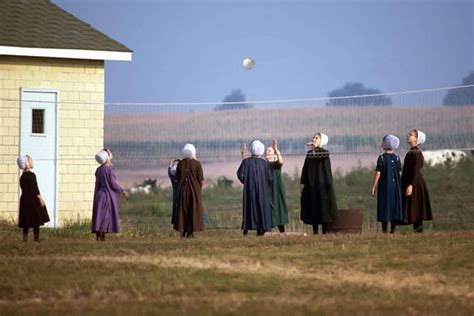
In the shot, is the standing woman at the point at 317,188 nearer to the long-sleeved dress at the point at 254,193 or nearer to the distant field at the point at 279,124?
the long-sleeved dress at the point at 254,193

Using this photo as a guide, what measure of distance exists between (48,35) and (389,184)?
9.48 meters

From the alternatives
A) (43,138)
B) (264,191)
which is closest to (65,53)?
(43,138)

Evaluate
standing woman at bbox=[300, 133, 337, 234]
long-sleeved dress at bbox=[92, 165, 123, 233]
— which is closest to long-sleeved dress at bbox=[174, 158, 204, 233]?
long-sleeved dress at bbox=[92, 165, 123, 233]

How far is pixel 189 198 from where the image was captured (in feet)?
87.2

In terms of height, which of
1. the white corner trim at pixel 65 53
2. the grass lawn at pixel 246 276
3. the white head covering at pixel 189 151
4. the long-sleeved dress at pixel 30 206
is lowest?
the grass lawn at pixel 246 276

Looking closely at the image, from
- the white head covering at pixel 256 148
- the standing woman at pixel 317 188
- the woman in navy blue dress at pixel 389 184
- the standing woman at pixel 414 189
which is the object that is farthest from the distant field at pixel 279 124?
the standing woman at pixel 414 189

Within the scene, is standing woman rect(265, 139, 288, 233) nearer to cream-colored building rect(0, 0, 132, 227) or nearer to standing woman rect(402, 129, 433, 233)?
standing woman rect(402, 129, 433, 233)

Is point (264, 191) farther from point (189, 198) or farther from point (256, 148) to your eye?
point (189, 198)

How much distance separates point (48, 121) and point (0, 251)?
336 inches

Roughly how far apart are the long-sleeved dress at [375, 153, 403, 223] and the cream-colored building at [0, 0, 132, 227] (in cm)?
759

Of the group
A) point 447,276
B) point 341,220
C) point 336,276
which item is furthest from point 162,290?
point 341,220

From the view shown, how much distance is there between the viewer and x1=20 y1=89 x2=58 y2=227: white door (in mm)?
30219

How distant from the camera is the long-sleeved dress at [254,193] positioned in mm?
27094

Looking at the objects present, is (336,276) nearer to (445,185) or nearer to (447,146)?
(447,146)
